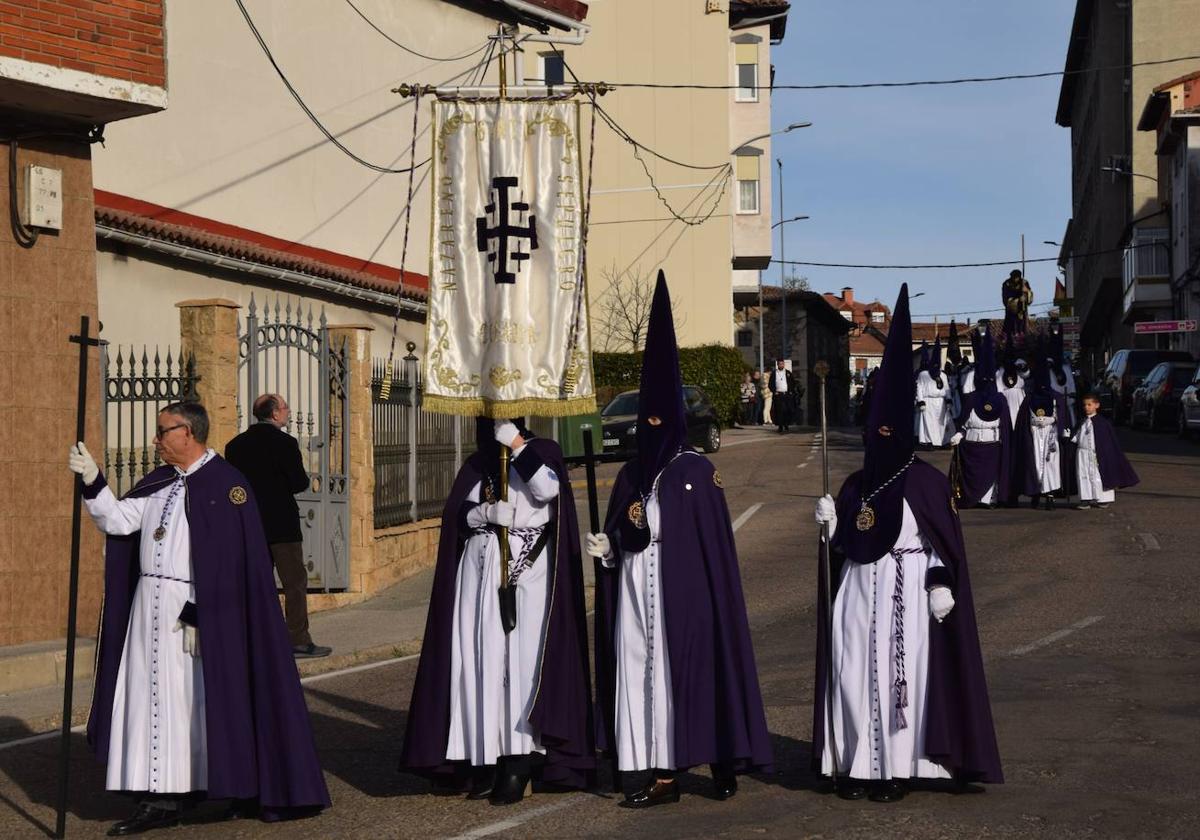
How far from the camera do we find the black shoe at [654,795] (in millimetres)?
7746

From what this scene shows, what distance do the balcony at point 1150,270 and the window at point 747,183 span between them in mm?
18672

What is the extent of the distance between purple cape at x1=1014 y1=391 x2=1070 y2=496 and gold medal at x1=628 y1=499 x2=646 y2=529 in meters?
16.9

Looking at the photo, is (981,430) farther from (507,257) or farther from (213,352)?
(507,257)

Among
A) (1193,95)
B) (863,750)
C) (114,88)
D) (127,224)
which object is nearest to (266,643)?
(863,750)

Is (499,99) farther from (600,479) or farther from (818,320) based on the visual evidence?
(818,320)

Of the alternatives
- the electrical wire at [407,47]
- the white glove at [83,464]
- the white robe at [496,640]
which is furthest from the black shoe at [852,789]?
the electrical wire at [407,47]

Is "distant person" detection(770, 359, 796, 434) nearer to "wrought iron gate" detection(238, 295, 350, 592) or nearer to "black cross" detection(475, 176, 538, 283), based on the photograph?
"wrought iron gate" detection(238, 295, 350, 592)

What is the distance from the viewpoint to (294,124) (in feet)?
87.1

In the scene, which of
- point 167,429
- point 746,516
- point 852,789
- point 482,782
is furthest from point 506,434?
point 746,516

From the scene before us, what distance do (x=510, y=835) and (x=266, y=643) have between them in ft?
4.71

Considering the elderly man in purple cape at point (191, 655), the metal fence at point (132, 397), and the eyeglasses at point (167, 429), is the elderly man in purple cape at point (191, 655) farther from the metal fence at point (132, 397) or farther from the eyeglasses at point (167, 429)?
the metal fence at point (132, 397)

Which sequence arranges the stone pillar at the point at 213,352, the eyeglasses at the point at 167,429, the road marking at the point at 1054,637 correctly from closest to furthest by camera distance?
1. the eyeglasses at the point at 167,429
2. the road marking at the point at 1054,637
3. the stone pillar at the point at 213,352

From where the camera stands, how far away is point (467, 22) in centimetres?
3073

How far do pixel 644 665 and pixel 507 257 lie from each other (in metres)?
2.33
